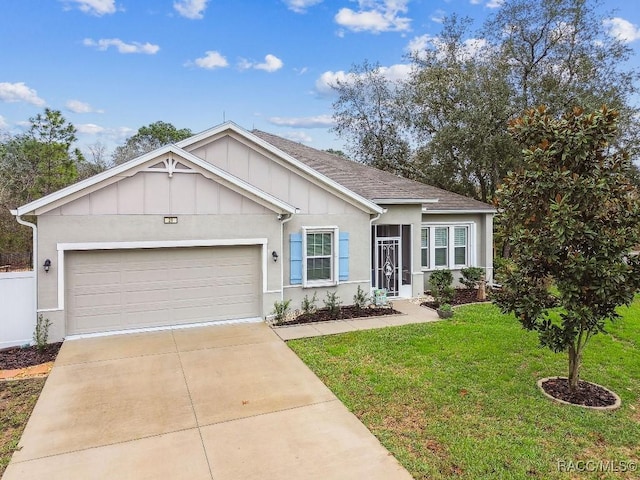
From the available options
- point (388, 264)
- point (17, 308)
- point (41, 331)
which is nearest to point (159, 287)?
point (41, 331)

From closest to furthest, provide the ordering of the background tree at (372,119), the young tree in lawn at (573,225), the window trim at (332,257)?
the young tree in lawn at (573,225) < the window trim at (332,257) < the background tree at (372,119)

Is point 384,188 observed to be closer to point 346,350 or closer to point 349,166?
point 349,166

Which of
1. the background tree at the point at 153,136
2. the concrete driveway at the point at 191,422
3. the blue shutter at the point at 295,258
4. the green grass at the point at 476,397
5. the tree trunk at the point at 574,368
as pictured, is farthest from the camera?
the background tree at the point at 153,136

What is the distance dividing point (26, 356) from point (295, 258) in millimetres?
6308

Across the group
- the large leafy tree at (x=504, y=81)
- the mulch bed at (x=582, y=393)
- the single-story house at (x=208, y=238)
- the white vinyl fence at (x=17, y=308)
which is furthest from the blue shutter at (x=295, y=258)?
the large leafy tree at (x=504, y=81)

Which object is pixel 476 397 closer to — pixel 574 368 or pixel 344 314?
pixel 574 368

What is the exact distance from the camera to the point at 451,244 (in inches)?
591

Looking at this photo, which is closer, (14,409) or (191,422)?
(191,422)

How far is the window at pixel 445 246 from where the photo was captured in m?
14.6

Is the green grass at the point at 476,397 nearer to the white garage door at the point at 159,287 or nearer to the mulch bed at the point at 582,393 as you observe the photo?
the mulch bed at the point at 582,393

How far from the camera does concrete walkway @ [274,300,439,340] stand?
31.3 feet

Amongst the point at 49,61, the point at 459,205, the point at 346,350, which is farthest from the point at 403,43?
the point at 346,350

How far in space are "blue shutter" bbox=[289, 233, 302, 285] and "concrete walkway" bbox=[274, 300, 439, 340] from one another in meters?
1.43

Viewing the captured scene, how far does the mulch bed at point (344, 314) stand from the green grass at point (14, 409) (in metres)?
5.32
